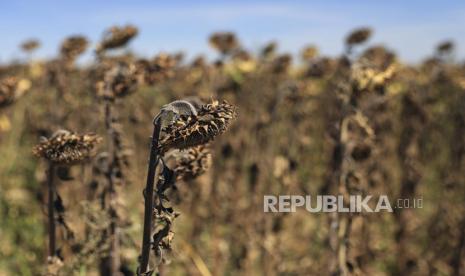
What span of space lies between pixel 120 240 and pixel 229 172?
3.50 metres

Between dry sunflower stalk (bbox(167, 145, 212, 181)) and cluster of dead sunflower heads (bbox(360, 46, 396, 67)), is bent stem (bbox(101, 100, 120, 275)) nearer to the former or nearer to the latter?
dry sunflower stalk (bbox(167, 145, 212, 181))

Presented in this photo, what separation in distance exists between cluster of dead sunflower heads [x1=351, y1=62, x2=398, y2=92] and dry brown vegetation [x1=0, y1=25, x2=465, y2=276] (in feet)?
0.04

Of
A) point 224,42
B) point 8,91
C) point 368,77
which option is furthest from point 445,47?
point 8,91

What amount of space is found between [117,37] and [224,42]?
2.57m

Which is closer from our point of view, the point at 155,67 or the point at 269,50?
the point at 155,67

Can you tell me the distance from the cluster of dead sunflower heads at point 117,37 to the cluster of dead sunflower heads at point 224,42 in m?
2.45

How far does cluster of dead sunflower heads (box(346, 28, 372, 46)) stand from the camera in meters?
4.23

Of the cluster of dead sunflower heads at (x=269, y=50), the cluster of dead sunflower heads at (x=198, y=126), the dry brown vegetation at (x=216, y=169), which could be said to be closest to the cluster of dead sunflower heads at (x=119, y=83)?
the dry brown vegetation at (x=216, y=169)

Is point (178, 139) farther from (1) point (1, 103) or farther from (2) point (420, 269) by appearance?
(2) point (420, 269)

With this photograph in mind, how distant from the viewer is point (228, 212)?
646 cm

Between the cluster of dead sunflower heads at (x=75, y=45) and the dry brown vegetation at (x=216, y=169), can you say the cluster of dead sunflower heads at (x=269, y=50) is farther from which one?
the cluster of dead sunflower heads at (x=75, y=45)

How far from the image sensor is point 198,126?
5.67 ft

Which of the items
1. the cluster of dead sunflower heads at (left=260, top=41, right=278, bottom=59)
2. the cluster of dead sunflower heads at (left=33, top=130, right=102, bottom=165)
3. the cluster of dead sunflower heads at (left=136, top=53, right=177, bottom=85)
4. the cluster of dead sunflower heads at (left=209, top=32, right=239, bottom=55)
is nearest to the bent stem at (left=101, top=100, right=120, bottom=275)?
the cluster of dead sunflower heads at (left=136, top=53, right=177, bottom=85)

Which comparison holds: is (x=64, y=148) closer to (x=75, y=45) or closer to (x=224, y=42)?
(x=75, y=45)
